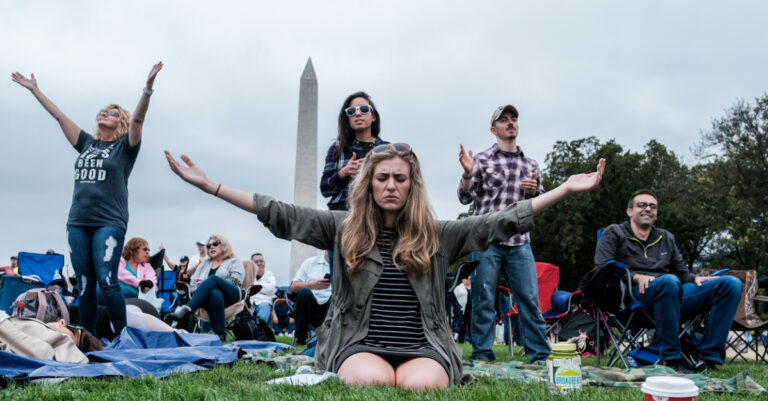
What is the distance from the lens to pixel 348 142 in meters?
4.91

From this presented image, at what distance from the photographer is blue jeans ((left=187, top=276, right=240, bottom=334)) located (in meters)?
7.50

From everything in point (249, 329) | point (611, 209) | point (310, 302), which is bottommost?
point (249, 329)

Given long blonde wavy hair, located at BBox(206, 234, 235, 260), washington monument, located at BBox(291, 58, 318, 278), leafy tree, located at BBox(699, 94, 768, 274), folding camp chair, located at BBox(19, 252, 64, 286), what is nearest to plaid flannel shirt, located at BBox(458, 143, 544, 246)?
long blonde wavy hair, located at BBox(206, 234, 235, 260)

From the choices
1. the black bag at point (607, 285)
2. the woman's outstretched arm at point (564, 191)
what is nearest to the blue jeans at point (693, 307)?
the black bag at point (607, 285)

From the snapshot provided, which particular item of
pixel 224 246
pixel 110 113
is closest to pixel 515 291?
pixel 110 113

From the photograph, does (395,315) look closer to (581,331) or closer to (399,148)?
(399,148)

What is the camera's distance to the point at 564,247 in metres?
28.3

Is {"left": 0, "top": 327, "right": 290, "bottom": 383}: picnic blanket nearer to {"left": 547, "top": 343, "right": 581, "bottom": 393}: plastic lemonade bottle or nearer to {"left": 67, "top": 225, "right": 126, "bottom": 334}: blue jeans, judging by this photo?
{"left": 67, "top": 225, "right": 126, "bottom": 334}: blue jeans

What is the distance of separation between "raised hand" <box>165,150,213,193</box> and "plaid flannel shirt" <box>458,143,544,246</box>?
2616 millimetres

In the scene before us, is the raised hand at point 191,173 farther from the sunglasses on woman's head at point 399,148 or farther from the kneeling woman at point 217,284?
the kneeling woman at point 217,284

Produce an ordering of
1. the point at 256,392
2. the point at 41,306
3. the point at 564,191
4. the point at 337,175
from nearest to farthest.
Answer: the point at 256,392 < the point at 564,191 < the point at 337,175 < the point at 41,306

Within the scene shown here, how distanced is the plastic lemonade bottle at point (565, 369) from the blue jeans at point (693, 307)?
238cm

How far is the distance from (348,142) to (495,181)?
4.45 feet

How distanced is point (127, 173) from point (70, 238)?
707mm
